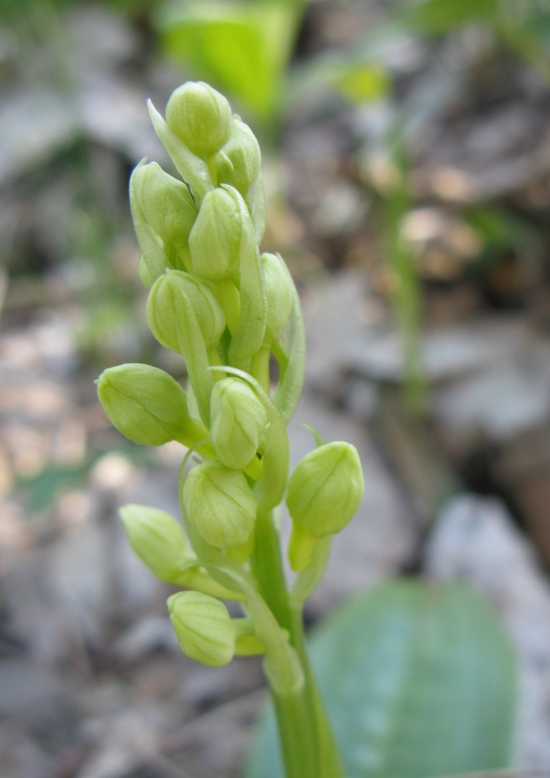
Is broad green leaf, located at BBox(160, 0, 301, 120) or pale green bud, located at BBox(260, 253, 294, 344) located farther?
broad green leaf, located at BBox(160, 0, 301, 120)

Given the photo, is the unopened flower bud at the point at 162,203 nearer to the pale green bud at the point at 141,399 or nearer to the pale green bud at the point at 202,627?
the pale green bud at the point at 141,399

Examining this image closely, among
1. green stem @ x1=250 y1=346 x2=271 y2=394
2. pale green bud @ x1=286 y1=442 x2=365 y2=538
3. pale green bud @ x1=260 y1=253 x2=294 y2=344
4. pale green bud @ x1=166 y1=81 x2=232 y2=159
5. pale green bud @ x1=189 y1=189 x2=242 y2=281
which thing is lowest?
pale green bud @ x1=286 y1=442 x2=365 y2=538

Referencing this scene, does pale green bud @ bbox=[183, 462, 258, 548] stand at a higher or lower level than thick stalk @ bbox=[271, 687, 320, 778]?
higher

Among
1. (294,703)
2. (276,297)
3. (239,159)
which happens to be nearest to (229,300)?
(276,297)

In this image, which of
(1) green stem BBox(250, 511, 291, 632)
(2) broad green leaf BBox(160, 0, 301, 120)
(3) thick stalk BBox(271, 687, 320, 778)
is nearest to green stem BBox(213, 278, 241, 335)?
(1) green stem BBox(250, 511, 291, 632)

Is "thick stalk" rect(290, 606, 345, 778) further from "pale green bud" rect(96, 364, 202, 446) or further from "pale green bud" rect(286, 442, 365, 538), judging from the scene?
"pale green bud" rect(96, 364, 202, 446)
